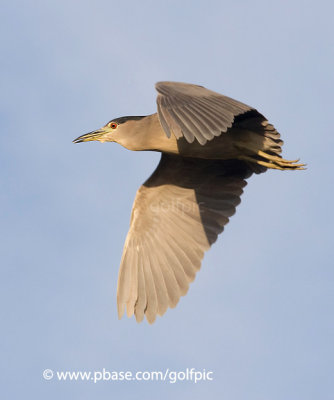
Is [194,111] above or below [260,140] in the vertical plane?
below

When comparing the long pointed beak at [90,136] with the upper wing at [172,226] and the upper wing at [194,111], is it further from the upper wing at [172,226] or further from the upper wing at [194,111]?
the upper wing at [194,111]

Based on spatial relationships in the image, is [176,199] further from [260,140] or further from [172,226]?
[260,140]

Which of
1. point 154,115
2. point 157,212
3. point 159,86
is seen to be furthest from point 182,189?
point 159,86

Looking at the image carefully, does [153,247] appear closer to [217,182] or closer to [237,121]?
[217,182]

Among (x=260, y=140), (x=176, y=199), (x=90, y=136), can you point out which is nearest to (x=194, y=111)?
(x=260, y=140)

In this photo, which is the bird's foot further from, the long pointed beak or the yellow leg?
the long pointed beak

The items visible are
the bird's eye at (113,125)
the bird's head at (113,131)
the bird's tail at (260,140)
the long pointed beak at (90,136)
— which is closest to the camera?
the bird's tail at (260,140)

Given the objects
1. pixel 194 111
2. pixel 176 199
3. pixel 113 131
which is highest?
pixel 113 131

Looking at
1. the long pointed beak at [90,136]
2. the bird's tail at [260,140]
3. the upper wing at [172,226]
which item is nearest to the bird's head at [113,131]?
the long pointed beak at [90,136]
